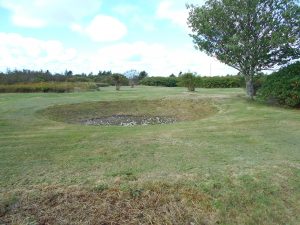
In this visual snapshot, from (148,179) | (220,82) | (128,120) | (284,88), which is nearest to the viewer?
(148,179)

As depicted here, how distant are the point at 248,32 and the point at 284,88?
11.1ft

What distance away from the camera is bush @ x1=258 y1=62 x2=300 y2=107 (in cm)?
1399

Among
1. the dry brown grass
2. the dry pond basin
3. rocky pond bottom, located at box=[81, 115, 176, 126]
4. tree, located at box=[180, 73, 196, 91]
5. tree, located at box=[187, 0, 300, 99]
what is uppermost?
tree, located at box=[187, 0, 300, 99]

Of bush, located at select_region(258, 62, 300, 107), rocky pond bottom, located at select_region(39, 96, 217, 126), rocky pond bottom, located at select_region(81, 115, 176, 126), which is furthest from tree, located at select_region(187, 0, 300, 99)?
rocky pond bottom, located at select_region(81, 115, 176, 126)

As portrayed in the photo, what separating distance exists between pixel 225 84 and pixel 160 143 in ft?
93.8

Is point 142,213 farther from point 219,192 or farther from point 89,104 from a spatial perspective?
point 89,104

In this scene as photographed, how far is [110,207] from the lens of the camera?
14.7 feet

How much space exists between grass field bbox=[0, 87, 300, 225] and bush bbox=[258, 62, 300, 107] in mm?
6397

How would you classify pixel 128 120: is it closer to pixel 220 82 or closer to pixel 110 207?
pixel 110 207

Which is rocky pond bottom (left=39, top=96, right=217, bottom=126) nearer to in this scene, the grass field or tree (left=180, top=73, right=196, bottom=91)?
the grass field

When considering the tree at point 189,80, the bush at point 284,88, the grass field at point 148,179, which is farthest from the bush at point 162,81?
the grass field at point 148,179

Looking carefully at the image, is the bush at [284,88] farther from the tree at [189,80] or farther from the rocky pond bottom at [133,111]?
the tree at [189,80]

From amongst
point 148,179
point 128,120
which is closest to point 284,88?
point 128,120

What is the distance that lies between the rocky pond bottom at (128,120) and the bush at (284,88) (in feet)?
14.5
